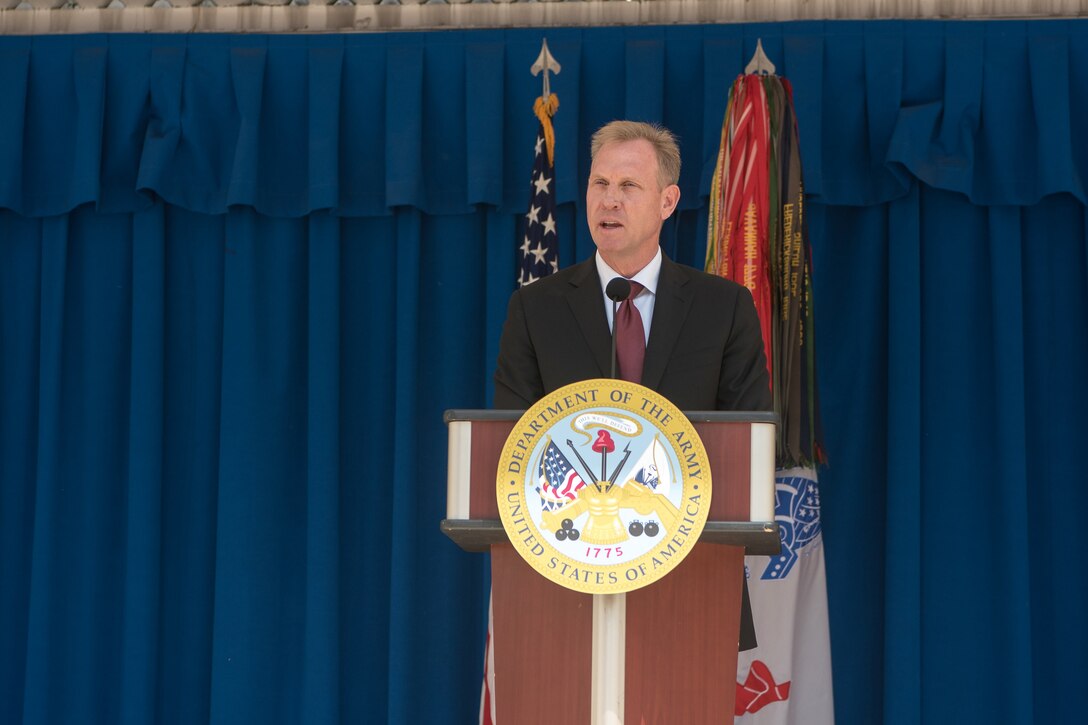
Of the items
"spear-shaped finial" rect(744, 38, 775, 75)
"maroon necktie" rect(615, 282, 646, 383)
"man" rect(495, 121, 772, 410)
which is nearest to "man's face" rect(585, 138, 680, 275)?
"man" rect(495, 121, 772, 410)

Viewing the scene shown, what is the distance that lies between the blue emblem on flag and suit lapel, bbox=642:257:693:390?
1576mm

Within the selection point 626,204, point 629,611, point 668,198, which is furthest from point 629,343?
point 629,611

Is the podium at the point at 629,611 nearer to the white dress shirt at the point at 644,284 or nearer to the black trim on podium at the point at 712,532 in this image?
the black trim on podium at the point at 712,532

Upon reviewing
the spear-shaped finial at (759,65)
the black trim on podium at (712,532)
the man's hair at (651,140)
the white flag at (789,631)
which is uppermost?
the spear-shaped finial at (759,65)

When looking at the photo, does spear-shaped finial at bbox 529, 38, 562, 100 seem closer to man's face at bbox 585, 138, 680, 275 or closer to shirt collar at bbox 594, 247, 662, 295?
man's face at bbox 585, 138, 680, 275

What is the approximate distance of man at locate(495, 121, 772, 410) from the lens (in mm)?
2533

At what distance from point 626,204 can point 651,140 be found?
0.60 ft

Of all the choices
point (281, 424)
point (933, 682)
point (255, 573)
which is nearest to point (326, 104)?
point (281, 424)

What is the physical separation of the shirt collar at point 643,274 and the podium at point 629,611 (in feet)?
2.14

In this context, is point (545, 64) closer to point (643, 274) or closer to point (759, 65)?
point (759, 65)

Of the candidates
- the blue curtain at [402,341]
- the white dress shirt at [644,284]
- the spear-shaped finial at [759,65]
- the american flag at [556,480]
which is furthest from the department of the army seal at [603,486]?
the spear-shaped finial at [759,65]

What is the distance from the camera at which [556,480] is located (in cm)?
196

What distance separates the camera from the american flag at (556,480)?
6.40 ft

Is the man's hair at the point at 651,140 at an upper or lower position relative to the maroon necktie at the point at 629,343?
upper
